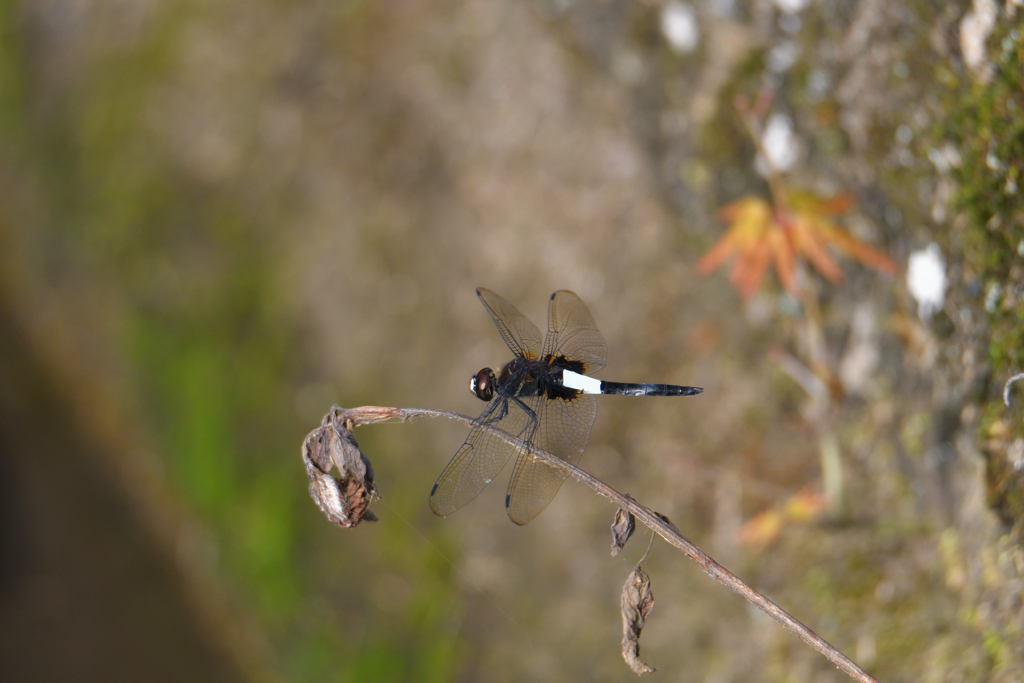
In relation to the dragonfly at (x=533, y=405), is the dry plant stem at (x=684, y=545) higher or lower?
lower

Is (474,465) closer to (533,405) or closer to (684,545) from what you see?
(533,405)

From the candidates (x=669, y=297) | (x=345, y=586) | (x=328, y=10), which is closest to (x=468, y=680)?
(x=345, y=586)

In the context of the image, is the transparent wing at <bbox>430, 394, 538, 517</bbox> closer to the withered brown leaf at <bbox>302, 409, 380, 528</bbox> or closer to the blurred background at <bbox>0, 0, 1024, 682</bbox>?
the withered brown leaf at <bbox>302, 409, 380, 528</bbox>

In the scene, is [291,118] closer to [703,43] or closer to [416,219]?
[416,219]

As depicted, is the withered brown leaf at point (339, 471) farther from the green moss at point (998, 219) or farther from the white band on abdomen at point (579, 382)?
the green moss at point (998, 219)

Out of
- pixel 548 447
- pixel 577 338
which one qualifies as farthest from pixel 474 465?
pixel 577 338

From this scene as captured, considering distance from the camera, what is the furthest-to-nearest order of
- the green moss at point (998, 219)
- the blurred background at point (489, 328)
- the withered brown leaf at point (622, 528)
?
the blurred background at point (489, 328) < the green moss at point (998, 219) < the withered brown leaf at point (622, 528)

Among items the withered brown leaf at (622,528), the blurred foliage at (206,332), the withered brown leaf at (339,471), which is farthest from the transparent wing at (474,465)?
the blurred foliage at (206,332)
